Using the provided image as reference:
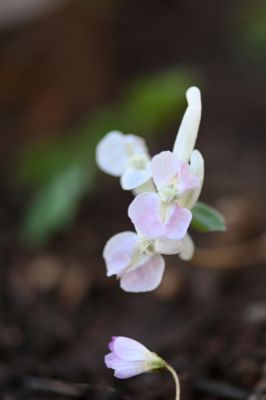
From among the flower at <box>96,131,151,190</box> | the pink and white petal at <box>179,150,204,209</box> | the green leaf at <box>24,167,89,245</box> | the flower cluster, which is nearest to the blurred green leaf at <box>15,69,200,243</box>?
the green leaf at <box>24,167,89,245</box>

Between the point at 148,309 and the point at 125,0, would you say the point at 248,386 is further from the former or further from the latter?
the point at 125,0

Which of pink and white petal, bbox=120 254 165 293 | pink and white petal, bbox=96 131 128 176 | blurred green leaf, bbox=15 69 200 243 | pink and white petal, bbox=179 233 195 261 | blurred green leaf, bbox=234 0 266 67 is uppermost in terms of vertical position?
blurred green leaf, bbox=234 0 266 67

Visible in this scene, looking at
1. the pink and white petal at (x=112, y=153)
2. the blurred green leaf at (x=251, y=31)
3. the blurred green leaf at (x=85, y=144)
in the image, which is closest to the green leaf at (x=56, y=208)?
the blurred green leaf at (x=85, y=144)

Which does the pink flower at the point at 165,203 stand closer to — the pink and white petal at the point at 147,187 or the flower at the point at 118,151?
the pink and white petal at the point at 147,187

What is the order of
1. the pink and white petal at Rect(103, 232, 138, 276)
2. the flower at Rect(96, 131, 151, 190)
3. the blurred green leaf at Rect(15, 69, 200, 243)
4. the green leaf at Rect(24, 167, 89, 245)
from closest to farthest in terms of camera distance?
the pink and white petal at Rect(103, 232, 138, 276) < the flower at Rect(96, 131, 151, 190) < the green leaf at Rect(24, 167, 89, 245) < the blurred green leaf at Rect(15, 69, 200, 243)

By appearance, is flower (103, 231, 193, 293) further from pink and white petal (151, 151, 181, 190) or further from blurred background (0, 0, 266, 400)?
blurred background (0, 0, 266, 400)

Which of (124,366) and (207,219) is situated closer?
(124,366)

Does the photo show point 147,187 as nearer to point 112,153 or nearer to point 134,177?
point 134,177

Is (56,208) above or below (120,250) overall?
above

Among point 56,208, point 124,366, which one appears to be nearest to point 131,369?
point 124,366
